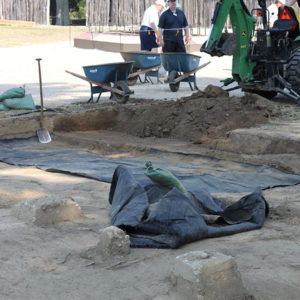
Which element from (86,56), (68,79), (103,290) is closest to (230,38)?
(68,79)

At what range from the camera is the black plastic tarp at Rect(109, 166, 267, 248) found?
381 cm

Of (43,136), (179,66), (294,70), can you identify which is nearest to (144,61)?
(179,66)

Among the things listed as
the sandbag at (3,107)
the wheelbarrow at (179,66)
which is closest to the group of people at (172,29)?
the wheelbarrow at (179,66)

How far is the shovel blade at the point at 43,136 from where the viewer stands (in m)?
8.33

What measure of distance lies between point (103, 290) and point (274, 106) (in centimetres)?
666

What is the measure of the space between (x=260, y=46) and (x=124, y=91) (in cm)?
254

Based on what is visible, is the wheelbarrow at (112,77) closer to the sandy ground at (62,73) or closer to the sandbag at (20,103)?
the sandy ground at (62,73)

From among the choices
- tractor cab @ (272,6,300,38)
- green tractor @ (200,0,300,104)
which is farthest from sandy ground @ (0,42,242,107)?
tractor cab @ (272,6,300,38)

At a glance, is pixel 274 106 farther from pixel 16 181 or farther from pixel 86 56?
pixel 86 56

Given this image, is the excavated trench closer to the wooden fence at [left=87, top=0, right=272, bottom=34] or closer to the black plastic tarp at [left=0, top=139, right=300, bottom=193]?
the black plastic tarp at [left=0, top=139, right=300, bottom=193]

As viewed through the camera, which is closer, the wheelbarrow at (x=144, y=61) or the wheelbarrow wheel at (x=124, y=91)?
the wheelbarrow wheel at (x=124, y=91)

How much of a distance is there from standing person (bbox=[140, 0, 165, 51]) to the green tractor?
384 centimetres

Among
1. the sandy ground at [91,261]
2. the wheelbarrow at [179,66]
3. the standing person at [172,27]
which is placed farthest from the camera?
the standing person at [172,27]

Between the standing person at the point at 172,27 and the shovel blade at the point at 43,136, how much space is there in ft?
16.6
